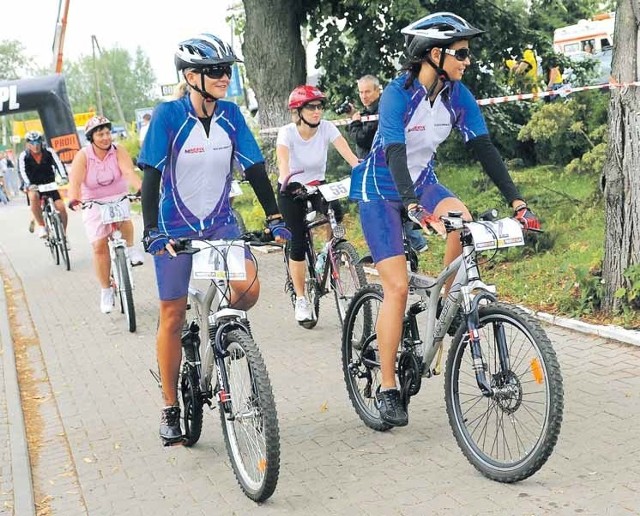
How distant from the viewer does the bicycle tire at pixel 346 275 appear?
754 centimetres

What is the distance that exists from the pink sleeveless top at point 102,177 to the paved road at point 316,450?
1.79 meters

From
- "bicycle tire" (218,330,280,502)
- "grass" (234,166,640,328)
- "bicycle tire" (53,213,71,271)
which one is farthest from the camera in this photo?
"bicycle tire" (53,213,71,271)

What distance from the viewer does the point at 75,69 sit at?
419 ft

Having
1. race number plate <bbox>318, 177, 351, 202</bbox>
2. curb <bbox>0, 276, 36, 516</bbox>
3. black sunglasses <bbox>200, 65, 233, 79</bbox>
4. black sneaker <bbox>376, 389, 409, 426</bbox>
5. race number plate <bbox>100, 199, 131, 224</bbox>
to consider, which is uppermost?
black sunglasses <bbox>200, 65, 233, 79</bbox>

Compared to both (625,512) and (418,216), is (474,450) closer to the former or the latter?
(625,512)

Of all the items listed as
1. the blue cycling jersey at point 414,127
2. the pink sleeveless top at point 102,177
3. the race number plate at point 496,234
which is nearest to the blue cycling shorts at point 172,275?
the blue cycling jersey at point 414,127

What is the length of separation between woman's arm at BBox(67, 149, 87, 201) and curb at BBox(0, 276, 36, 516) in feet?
4.96

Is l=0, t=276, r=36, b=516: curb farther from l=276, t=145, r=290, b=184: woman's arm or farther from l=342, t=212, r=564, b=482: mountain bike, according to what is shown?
l=276, t=145, r=290, b=184: woman's arm

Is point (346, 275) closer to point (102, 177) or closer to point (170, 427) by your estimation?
point (170, 427)

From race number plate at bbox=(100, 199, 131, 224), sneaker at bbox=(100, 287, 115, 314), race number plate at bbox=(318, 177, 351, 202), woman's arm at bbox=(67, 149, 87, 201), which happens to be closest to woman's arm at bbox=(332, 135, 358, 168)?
race number plate at bbox=(318, 177, 351, 202)

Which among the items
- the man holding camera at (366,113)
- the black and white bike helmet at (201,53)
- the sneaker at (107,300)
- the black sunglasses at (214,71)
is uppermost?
the black and white bike helmet at (201,53)

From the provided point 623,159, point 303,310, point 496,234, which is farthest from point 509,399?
point 303,310

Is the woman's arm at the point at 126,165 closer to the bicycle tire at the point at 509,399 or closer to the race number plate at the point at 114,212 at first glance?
the race number plate at the point at 114,212

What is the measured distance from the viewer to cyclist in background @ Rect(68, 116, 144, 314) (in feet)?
29.6
